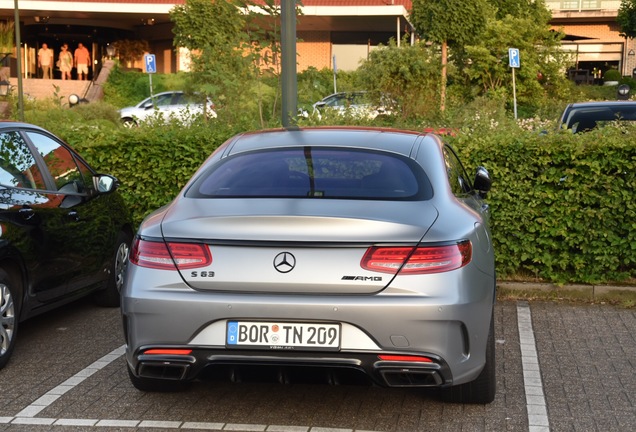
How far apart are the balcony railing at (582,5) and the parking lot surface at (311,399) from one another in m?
51.2

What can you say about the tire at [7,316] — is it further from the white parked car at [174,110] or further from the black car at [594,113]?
the black car at [594,113]

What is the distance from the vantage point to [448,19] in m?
31.2

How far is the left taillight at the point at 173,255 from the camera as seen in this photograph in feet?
17.1

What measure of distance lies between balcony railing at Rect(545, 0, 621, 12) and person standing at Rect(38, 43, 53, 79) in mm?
25668

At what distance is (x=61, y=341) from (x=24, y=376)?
1.10 m

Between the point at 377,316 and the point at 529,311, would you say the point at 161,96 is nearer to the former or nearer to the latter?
the point at 529,311

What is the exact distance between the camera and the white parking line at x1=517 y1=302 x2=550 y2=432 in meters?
5.75

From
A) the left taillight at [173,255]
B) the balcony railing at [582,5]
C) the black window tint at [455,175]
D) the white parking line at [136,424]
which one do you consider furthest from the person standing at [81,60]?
the left taillight at [173,255]

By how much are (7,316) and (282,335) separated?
2.66m

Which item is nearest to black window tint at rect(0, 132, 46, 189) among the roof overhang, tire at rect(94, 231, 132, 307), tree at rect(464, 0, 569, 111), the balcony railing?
tire at rect(94, 231, 132, 307)

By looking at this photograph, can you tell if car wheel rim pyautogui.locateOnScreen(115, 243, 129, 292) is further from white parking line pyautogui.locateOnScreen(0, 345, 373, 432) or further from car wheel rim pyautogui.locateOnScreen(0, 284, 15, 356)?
white parking line pyautogui.locateOnScreen(0, 345, 373, 432)

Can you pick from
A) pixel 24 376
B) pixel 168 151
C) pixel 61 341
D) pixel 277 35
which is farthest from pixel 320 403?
pixel 277 35

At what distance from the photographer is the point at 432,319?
16.5 feet

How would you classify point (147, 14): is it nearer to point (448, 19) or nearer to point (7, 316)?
point (448, 19)
